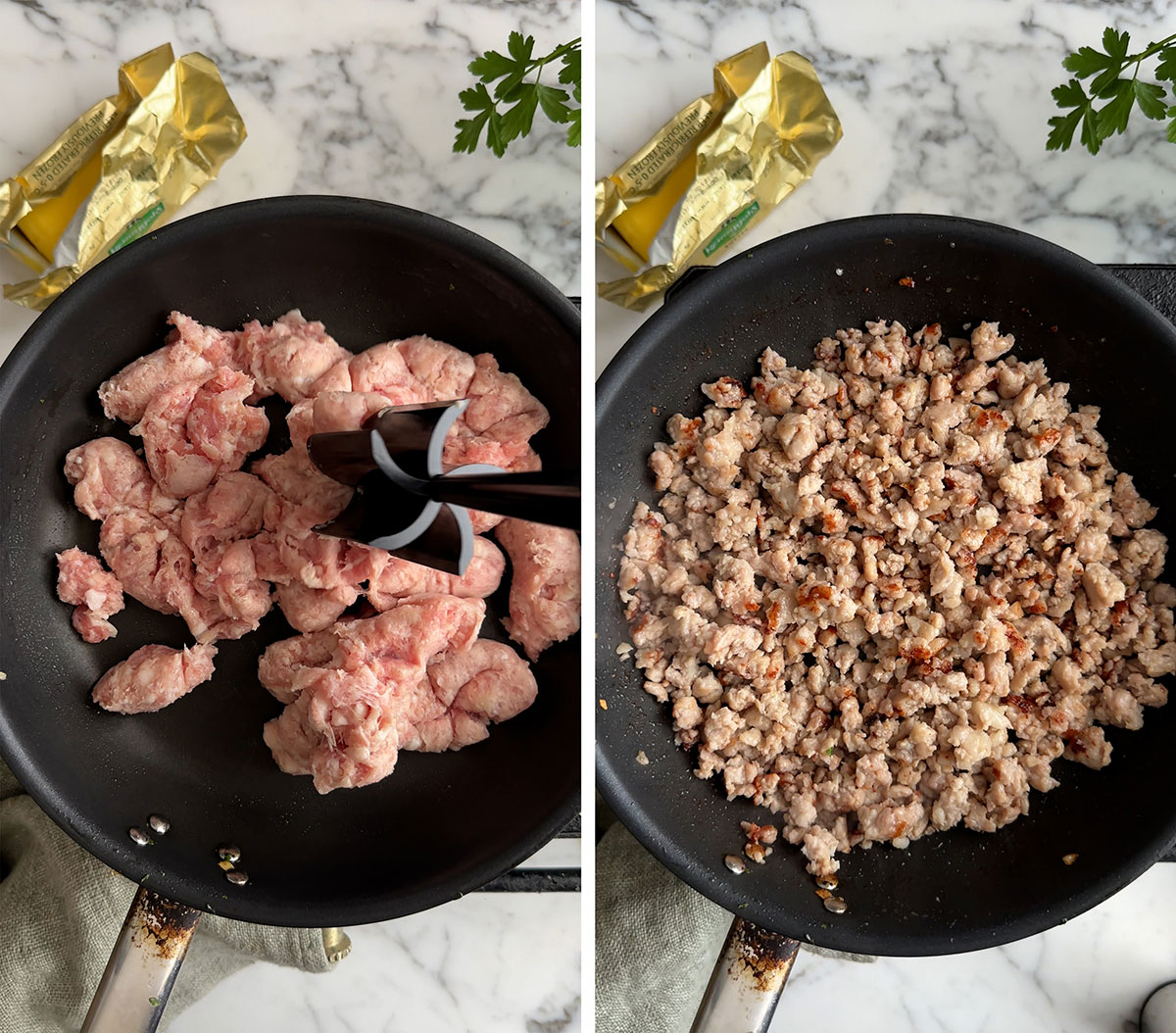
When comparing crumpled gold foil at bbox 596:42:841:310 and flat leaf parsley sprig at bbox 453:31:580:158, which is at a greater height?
flat leaf parsley sprig at bbox 453:31:580:158

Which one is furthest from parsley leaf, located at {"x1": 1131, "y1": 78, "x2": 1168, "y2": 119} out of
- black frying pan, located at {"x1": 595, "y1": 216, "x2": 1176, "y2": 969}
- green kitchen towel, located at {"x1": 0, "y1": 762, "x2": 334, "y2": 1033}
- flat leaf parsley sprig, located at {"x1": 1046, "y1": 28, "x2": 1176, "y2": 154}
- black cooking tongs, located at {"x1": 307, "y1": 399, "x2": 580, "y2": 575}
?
green kitchen towel, located at {"x1": 0, "y1": 762, "x2": 334, "y2": 1033}

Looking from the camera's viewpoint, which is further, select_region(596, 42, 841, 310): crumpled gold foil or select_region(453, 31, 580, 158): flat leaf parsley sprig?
select_region(596, 42, 841, 310): crumpled gold foil

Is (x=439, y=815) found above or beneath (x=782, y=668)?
beneath

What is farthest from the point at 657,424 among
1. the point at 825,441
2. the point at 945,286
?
the point at 945,286

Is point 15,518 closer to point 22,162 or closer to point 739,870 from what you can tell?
point 22,162

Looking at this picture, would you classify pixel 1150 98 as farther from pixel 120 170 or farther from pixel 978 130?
pixel 120 170

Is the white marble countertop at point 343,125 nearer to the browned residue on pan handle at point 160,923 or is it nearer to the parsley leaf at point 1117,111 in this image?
the browned residue on pan handle at point 160,923

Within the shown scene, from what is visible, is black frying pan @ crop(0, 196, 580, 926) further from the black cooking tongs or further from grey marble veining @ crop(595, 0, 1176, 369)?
grey marble veining @ crop(595, 0, 1176, 369)

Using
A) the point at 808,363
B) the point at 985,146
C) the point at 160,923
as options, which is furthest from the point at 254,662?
the point at 985,146
